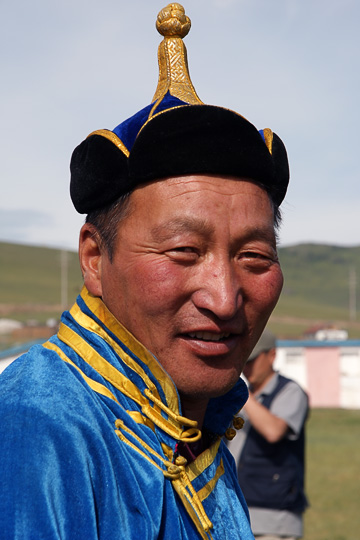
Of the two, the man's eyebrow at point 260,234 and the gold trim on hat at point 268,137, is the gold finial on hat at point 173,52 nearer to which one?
the gold trim on hat at point 268,137

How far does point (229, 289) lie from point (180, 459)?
0.45 metres

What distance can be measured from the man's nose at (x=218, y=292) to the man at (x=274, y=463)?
3.47 metres

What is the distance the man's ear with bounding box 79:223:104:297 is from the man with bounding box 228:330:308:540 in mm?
3348

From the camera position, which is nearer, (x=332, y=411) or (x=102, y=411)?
(x=102, y=411)

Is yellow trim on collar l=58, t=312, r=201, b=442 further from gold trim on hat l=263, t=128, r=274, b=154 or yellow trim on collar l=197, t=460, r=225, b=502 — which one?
gold trim on hat l=263, t=128, r=274, b=154

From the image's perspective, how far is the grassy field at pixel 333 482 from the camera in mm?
8445

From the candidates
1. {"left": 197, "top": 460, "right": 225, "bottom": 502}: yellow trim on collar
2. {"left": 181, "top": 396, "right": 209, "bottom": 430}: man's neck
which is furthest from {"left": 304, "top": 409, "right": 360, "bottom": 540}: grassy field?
{"left": 181, "top": 396, "right": 209, "bottom": 430}: man's neck

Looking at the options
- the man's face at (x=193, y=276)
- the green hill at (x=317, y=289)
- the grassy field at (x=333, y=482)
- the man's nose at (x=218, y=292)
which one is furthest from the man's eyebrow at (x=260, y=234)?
the green hill at (x=317, y=289)

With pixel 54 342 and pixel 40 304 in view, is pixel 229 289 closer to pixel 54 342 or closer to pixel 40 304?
pixel 54 342

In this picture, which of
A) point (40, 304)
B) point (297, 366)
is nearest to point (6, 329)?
point (40, 304)

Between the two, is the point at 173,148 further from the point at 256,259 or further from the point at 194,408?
the point at 194,408

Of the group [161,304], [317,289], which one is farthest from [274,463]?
[317,289]

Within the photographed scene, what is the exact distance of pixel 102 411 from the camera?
1.59 m

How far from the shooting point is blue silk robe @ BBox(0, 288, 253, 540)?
1.37 m
